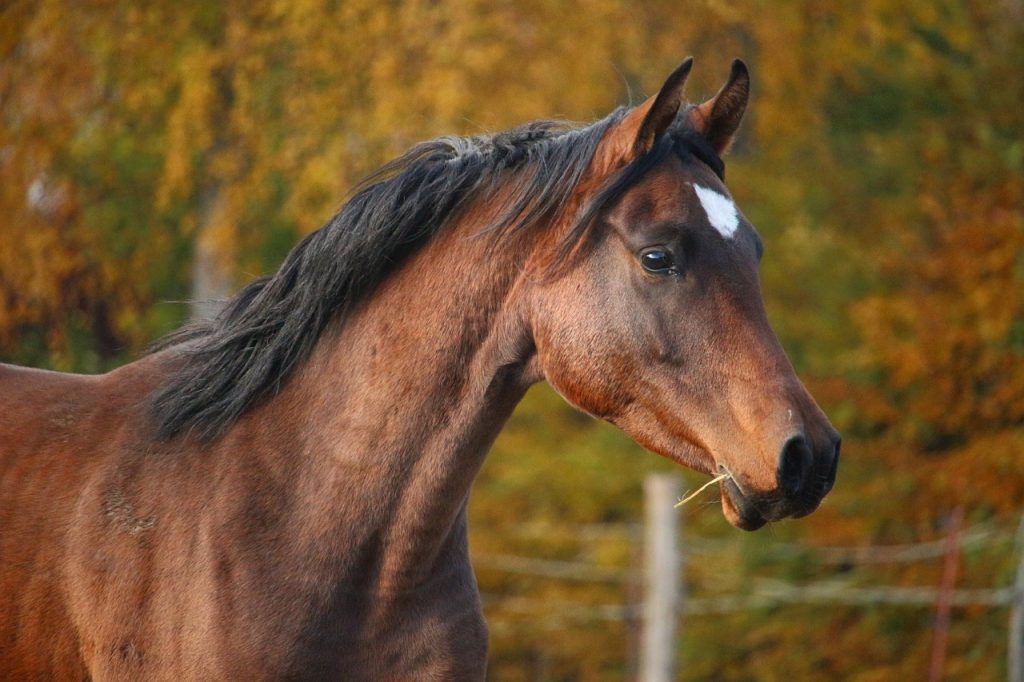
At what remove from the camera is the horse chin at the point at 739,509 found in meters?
2.62

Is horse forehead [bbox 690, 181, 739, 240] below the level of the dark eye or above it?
above

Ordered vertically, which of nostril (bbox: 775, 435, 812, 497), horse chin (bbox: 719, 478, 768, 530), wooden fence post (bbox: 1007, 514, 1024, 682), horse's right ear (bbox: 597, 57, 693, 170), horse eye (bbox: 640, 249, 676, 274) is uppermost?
horse's right ear (bbox: 597, 57, 693, 170)

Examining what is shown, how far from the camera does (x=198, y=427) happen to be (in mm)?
3096

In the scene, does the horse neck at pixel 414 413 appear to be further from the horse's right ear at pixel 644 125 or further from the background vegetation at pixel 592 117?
the background vegetation at pixel 592 117

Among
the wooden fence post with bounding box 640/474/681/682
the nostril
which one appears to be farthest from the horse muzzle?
the wooden fence post with bounding box 640/474/681/682

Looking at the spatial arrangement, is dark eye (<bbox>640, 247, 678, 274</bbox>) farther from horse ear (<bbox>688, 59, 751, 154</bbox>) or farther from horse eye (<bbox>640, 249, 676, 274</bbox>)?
horse ear (<bbox>688, 59, 751, 154</bbox>)

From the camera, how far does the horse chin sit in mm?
2625

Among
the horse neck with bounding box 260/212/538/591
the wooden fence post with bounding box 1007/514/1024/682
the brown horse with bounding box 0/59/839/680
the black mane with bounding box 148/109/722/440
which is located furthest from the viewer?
the wooden fence post with bounding box 1007/514/1024/682

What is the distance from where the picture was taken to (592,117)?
7020 millimetres

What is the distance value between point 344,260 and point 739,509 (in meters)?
1.15

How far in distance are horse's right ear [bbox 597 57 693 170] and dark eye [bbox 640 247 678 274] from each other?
0.25 metres

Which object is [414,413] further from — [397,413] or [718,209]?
[718,209]

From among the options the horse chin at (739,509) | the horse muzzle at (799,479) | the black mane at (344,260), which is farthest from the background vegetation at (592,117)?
the horse muzzle at (799,479)

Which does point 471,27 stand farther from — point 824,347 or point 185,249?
point 185,249
